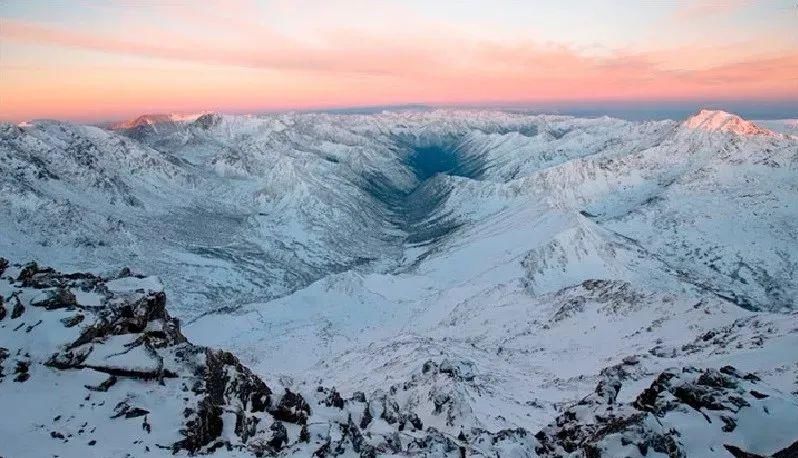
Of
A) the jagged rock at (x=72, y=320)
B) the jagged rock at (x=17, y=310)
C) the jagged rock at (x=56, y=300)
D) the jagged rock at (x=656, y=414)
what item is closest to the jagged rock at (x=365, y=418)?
the jagged rock at (x=656, y=414)

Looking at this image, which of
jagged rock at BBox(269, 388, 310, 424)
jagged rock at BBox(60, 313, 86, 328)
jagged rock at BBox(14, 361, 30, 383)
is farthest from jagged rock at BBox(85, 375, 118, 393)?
jagged rock at BBox(269, 388, 310, 424)

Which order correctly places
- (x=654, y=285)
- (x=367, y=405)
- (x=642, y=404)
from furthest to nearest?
(x=654, y=285) < (x=367, y=405) < (x=642, y=404)

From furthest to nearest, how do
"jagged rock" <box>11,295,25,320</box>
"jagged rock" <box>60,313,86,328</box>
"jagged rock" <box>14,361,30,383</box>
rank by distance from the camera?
"jagged rock" <box>11,295,25,320</box>, "jagged rock" <box>60,313,86,328</box>, "jagged rock" <box>14,361,30,383</box>

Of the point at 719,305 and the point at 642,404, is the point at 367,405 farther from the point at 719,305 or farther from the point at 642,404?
the point at 719,305

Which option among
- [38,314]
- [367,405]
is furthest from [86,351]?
[367,405]

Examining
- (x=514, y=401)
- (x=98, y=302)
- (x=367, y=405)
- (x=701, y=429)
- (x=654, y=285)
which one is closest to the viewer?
(x=701, y=429)

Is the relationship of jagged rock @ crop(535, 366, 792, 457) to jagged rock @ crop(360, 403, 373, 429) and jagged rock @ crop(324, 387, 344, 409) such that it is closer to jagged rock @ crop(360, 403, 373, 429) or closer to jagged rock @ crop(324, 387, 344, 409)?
jagged rock @ crop(360, 403, 373, 429)

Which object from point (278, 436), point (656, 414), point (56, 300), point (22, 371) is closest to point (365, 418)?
point (278, 436)

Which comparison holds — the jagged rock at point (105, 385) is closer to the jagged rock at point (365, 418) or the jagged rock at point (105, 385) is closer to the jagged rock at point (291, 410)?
the jagged rock at point (291, 410)
